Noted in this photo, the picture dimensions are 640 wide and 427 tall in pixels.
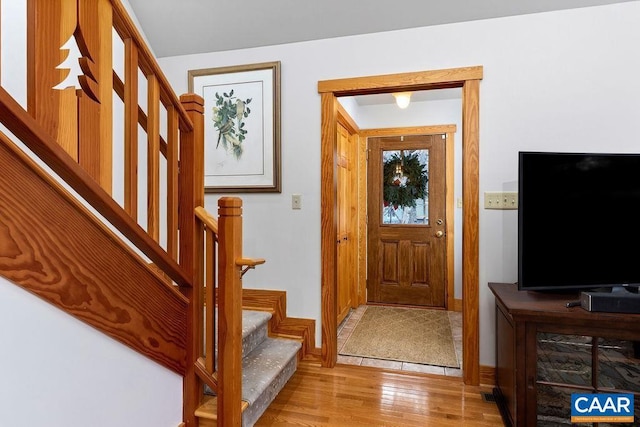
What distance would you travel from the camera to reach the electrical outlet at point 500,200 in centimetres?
228

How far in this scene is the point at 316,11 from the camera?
2.44 metres

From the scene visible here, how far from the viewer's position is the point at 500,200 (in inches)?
90.7

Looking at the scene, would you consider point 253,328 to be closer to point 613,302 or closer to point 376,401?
point 376,401

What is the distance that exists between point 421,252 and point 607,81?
2.50 m

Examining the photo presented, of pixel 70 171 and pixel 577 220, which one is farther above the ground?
pixel 70 171

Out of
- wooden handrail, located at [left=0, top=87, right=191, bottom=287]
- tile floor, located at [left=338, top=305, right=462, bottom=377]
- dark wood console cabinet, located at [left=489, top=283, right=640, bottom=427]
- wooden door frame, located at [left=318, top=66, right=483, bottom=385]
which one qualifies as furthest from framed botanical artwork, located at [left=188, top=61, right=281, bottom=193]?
dark wood console cabinet, located at [left=489, top=283, right=640, bottom=427]

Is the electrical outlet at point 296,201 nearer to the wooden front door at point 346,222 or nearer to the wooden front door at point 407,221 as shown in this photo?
the wooden front door at point 346,222

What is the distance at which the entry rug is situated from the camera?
2.79m

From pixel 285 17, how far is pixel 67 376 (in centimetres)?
244

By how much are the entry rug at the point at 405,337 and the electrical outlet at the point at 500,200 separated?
4.07 feet

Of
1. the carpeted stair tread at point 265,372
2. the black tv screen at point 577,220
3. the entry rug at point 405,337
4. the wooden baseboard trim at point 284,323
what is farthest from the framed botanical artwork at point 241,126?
the black tv screen at point 577,220

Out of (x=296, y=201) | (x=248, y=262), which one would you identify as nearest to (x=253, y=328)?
(x=248, y=262)

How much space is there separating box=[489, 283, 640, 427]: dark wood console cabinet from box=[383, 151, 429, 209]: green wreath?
2.53 meters

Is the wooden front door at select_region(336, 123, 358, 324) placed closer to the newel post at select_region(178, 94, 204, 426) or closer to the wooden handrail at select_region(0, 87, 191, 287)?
the newel post at select_region(178, 94, 204, 426)
